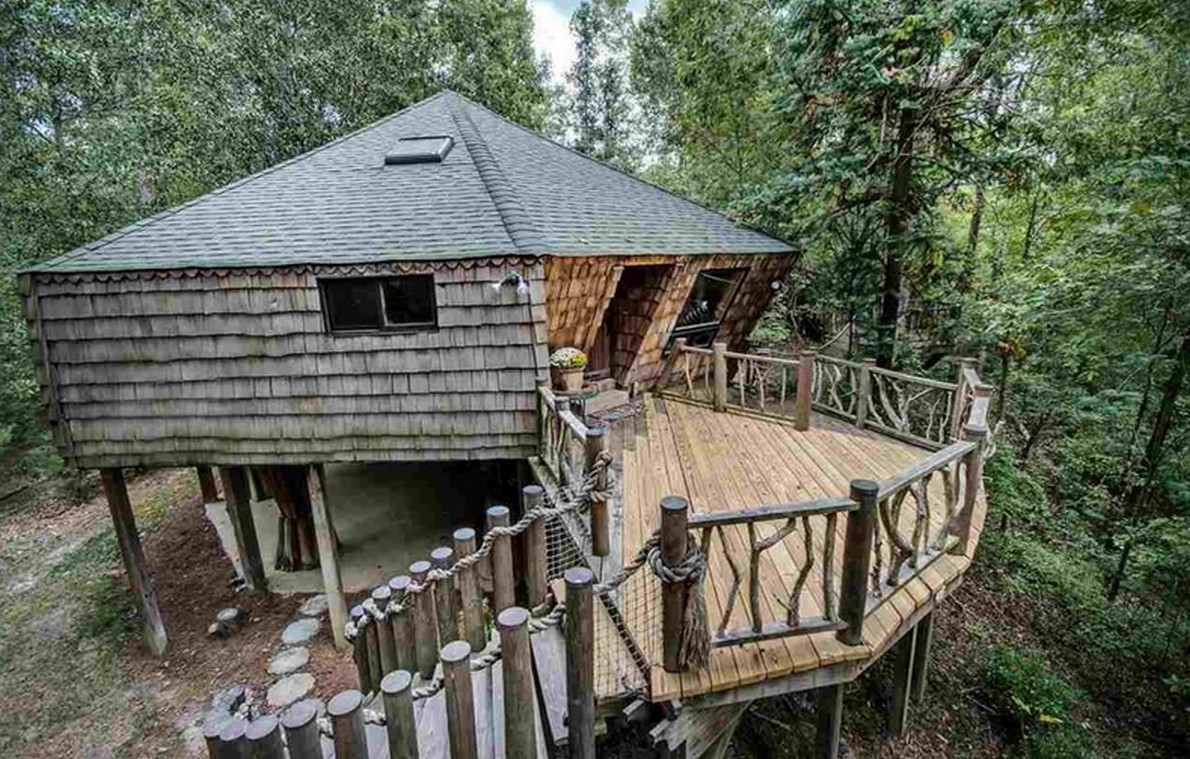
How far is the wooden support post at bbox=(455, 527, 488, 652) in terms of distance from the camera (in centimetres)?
284

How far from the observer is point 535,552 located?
3367 millimetres

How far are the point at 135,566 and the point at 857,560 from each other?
831cm

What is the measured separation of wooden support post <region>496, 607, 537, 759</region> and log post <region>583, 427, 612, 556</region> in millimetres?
1531

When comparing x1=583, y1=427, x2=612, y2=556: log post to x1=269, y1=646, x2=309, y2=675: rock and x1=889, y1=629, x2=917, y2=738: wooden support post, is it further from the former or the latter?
x1=269, y1=646, x2=309, y2=675: rock

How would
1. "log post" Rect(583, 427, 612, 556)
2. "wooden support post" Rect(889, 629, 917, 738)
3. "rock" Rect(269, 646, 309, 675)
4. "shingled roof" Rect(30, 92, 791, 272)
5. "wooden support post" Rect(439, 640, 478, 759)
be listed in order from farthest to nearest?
"rock" Rect(269, 646, 309, 675)
"shingled roof" Rect(30, 92, 791, 272)
"wooden support post" Rect(889, 629, 917, 738)
"log post" Rect(583, 427, 612, 556)
"wooden support post" Rect(439, 640, 478, 759)

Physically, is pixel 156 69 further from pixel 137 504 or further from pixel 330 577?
pixel 330 577

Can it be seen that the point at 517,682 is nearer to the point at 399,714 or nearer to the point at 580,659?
the point at 580,659

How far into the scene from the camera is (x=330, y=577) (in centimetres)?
662

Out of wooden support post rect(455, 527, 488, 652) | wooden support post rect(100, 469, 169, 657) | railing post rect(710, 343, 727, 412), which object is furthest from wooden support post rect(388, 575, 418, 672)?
wooden support post rect(100, 469, 169, 657)

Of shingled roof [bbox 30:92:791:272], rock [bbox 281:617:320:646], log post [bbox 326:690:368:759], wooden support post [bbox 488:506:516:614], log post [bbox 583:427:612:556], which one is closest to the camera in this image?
log post [bbox 326:690:368:759]

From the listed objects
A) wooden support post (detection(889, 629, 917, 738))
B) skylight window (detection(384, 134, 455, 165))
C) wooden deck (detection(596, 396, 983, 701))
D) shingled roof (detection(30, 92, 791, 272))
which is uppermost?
skylight window (detection(384, 134, 455, 165))

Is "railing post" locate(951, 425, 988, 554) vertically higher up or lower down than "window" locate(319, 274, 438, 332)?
lower down

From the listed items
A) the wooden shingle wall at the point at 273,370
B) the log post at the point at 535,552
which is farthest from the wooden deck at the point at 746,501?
the wooden shingle wall at the point at 273,370

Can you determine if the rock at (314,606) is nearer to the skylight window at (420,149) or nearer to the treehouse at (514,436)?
the treehouse at (514,436)
